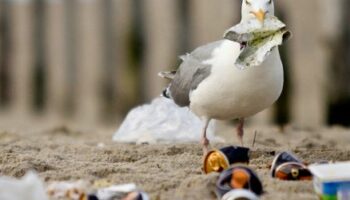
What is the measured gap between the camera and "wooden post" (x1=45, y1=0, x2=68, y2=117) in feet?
33.1

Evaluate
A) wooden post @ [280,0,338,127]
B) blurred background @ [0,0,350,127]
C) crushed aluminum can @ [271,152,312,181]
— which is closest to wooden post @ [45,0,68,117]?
blurred background @ [0,0,350,127]

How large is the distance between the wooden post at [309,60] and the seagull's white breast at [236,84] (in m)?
3.69

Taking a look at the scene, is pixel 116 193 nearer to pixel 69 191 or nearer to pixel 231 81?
pixel 69 191

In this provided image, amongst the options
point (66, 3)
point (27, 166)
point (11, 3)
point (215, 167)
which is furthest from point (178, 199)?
point (11, 3)

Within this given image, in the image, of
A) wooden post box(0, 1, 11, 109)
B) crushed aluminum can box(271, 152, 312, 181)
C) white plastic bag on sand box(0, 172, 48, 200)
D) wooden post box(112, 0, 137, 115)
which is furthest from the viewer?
Answer: wooden post box(0, 1, 11, 109)

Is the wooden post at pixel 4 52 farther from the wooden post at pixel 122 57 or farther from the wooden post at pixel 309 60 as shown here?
the wooden post at pixel 309 60

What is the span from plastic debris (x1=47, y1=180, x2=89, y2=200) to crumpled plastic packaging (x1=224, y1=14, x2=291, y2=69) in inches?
44.6

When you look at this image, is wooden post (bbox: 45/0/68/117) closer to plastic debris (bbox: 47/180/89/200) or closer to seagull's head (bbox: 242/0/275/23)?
seagull's head (bbox: 242/0/275/23)

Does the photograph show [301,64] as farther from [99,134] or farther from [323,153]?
[323,153]

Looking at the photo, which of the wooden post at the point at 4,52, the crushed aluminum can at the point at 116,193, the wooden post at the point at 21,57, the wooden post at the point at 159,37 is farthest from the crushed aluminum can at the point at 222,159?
the wooden post at the point at 4,52

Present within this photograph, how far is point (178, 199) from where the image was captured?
3.63 meters

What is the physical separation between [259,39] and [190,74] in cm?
59

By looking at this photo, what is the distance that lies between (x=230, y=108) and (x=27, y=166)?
3.20ft

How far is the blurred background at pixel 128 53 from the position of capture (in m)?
8.44
